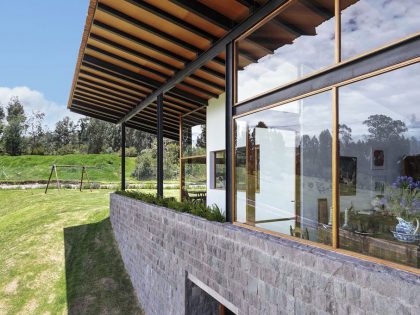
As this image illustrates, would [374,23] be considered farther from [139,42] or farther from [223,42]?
[139,42]

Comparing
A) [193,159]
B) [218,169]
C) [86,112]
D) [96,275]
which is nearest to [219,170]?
[218,169]

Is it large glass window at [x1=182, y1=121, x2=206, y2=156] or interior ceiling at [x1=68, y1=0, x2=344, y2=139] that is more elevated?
interior ceiling at [x1=68, y1=0, x2=344, y2=139]

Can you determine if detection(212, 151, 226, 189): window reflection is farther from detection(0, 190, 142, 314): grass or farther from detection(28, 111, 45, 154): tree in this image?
detection(28, 111, 45, 154): tree

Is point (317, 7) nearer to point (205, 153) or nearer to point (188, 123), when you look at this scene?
Answer: point (205, 153)

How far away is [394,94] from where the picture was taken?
10.9 feet

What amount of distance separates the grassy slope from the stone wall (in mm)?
24876

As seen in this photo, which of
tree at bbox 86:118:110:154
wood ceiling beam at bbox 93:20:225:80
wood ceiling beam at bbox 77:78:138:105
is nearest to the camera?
wood ceiling beam at bbox 93:20:225:80

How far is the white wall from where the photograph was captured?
9977 mm

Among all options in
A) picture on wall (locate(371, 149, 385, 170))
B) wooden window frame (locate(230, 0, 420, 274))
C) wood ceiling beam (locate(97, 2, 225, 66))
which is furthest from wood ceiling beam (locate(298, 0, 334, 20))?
wood ceiling beam (locate(97, 2, 225, 66))

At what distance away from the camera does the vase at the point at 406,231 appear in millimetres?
2910

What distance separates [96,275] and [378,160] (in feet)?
32.4

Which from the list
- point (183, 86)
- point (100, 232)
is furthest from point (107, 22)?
point (100, 232)

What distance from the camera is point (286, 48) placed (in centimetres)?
468

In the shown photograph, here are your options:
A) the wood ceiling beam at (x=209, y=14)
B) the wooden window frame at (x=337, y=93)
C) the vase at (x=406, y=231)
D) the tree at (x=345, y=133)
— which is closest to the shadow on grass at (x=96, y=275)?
the wooden window frame at (x=337, y=93)
